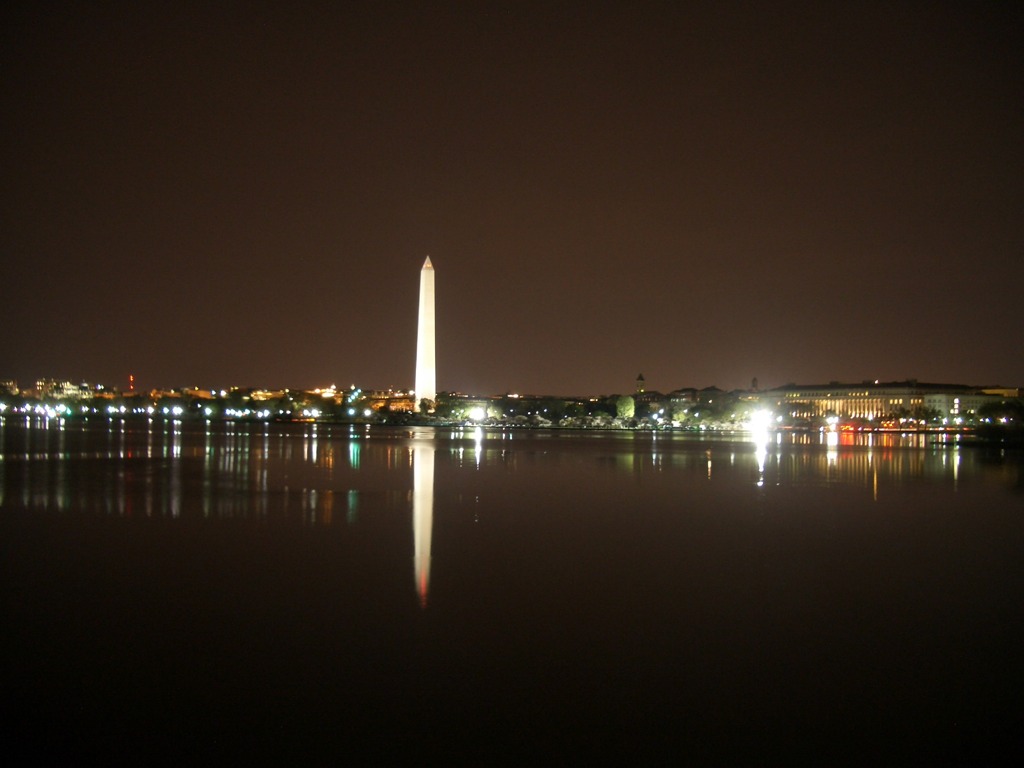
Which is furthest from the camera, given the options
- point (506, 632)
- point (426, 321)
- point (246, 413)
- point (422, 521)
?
point (246, 413)

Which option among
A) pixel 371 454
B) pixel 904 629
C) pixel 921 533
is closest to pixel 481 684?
pixel 904 629

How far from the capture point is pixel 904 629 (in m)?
8.92

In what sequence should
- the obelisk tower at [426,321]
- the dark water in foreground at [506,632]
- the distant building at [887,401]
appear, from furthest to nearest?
the distant building at [887,401] → the obelisk tower at [426,321] → the dark water in foreground at [506,632]

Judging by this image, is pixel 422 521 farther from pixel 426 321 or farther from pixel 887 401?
pixel 887 401

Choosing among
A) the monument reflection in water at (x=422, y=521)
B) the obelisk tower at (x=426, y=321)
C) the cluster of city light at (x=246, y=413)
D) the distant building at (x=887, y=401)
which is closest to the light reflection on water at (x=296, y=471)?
the monument reflection in water at (x=422, y=521)

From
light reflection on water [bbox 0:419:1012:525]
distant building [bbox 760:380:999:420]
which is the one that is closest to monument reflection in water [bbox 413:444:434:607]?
light reflection on water [bbox 0:419:1012:525]

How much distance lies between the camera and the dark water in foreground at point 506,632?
6.14 meters

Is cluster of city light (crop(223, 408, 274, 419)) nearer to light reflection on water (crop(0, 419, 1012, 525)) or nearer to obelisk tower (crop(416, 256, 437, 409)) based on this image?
obelisk tower (crop(416, 256, 437, 409))

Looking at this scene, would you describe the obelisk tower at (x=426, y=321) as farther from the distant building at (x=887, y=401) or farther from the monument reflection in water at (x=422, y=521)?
the distant building at (x=887, y=401)

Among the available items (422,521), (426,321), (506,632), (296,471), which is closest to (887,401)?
(426,321)

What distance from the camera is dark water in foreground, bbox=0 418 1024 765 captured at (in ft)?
20.1

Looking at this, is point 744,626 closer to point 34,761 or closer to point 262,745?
point 262,745

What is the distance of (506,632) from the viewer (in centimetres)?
863

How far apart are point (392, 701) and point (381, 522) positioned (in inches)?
355
